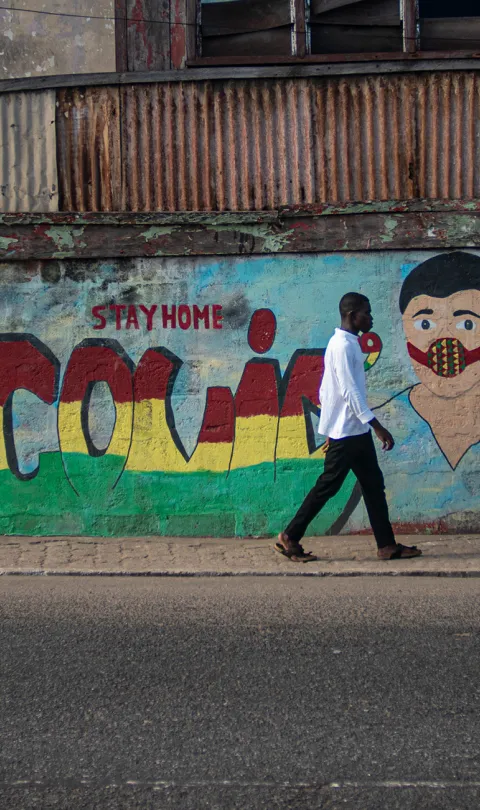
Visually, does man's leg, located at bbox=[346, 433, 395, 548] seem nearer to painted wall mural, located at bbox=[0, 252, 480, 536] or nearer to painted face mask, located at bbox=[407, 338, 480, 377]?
painted wall mural, located at bbox=[0, 252, 480, 536]

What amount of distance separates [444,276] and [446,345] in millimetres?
588

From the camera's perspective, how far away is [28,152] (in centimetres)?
857

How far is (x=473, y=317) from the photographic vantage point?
25.7 ft

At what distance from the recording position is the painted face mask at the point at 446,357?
782cm

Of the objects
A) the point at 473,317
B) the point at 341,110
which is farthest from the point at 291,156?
the point at 473,317

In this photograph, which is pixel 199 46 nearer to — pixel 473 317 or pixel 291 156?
pixel 291 156

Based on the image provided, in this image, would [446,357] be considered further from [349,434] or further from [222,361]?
[222,361]

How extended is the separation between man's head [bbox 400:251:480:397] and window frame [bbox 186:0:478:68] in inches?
80.8

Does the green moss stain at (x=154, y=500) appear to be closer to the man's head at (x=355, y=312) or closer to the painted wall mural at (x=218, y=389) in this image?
the painted wall mural at (x=218, y=389)

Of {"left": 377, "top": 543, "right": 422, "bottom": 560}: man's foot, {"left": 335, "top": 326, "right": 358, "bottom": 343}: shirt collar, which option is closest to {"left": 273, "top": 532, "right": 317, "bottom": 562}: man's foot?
{"left": 377, "top": 543, "right": 422, "bottom": 560}: man's foot

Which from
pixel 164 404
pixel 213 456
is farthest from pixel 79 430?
pixel 213 456

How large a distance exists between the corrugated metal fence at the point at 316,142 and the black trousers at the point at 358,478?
2.73m

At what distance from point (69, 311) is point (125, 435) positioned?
1.17 m

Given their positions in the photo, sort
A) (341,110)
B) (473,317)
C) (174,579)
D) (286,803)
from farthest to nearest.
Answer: (341,110)
(473,317)
(174,579)
(286,803)
